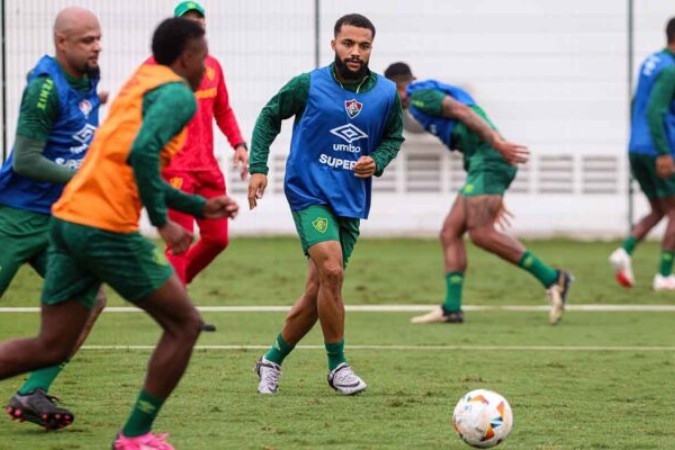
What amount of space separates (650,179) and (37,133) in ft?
32.3

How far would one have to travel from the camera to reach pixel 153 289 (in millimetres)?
6867

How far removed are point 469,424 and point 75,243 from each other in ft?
6.44

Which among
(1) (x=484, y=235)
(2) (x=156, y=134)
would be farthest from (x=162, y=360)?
(1) (x=484, y=235)

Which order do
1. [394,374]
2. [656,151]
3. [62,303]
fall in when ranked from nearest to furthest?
[62,303]
[394,374]
[656,151]

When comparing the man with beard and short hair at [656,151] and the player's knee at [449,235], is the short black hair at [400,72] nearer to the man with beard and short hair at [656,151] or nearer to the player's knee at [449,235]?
the player's knee at [449,235]

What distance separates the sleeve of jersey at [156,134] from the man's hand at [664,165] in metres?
9.71

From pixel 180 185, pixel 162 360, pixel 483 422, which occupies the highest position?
pixel 162 360

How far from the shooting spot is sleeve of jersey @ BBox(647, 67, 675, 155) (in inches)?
623

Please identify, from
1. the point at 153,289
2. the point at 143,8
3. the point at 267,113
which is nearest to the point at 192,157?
the point at 267,113

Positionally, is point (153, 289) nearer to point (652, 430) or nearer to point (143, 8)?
point (652, 430)

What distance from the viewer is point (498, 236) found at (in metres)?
13.6

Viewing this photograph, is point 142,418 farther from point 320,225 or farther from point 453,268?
point 453,268

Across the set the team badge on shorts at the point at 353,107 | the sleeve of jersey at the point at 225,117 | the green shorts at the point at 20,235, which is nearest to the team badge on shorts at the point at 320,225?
the team badge on shorts at the point at 353,107

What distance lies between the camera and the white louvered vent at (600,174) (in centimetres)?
2372
